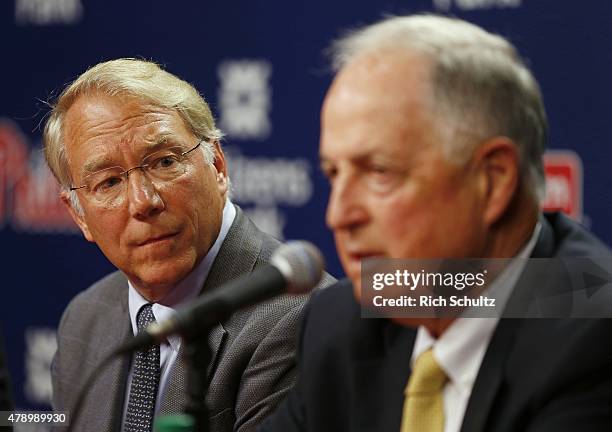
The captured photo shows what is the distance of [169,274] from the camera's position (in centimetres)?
252

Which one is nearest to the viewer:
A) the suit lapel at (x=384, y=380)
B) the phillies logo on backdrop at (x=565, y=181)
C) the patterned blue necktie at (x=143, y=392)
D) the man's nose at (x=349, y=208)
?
the man's nose at (x=349, y=208)

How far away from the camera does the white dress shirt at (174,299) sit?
2.53 m

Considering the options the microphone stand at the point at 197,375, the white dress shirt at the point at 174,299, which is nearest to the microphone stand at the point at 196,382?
the microphone stand at the point at 197,375

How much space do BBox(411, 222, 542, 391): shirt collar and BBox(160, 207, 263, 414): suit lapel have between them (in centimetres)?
87

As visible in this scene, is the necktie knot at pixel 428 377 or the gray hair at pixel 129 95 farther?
the gray hair at pixel 129 95

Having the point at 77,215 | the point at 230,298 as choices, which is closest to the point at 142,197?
the point at 77,215

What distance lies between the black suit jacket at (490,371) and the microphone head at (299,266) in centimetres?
25

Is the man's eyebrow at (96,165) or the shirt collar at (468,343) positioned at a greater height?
the shirt collar at (468,343)

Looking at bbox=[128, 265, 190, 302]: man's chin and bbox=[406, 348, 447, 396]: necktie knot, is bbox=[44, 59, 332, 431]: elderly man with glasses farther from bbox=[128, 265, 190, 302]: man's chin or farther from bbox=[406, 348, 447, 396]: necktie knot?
bbox=[406, 348, 447, 396]: necktie knot

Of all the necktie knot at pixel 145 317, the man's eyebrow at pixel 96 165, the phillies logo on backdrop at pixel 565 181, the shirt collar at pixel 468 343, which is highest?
the shirt collar at pixel 468 343

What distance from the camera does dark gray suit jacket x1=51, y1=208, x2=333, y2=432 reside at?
236 centimetres

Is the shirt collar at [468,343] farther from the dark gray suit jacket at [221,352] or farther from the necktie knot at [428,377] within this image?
the dark gray suit jacket at [221,352]

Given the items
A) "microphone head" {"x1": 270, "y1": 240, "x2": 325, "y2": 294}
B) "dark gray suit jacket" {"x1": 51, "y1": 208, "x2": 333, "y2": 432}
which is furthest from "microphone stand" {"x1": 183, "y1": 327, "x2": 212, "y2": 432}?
"dark gray suit jacket" {"x1": 51, "y1": 208, "x2": 333, "y2": 432}

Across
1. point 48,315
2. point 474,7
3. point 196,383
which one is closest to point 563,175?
point 474,7
